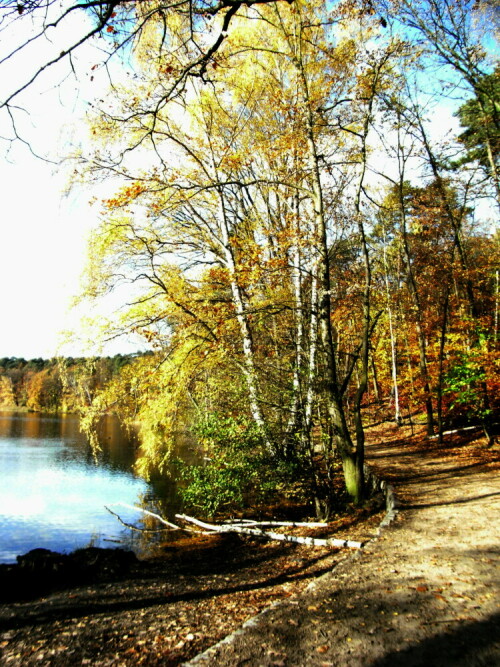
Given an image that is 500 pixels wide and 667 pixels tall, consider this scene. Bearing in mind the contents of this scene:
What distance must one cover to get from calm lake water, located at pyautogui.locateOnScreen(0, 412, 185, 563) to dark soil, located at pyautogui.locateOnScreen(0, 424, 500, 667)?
2970mm

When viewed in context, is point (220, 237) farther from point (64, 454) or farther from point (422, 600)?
point (64, 454)

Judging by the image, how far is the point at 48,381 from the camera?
211 ft

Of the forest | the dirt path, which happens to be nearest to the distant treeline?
the forest

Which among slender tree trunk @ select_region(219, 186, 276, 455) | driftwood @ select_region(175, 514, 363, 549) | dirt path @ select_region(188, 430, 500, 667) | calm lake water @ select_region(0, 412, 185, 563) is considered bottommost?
calm lake water @ select_region(0, 412, 185, 563)

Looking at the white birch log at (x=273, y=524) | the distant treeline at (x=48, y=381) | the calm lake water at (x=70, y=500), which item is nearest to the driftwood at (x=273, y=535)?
the white birch log at (x=273, y=524)

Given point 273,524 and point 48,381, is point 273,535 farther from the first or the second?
point 48,381

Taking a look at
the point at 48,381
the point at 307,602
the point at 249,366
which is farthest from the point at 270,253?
the point at 48,381

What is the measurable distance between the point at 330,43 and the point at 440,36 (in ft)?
7.60

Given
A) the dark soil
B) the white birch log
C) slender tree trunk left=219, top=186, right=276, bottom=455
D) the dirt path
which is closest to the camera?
the dirt path

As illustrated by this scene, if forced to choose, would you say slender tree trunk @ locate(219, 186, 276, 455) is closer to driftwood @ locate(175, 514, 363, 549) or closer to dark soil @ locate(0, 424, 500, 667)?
driftwood @ locate(175, 514, 363, 549)

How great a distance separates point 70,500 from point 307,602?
11.8 m

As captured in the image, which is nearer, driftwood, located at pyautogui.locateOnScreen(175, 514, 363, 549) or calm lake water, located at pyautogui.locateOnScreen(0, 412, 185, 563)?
driftwood, located at pyautogui.locateOnScreen(175, 514, 363, 549)

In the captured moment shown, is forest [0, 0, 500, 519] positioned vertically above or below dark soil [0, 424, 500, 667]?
above

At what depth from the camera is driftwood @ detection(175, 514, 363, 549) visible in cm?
563
